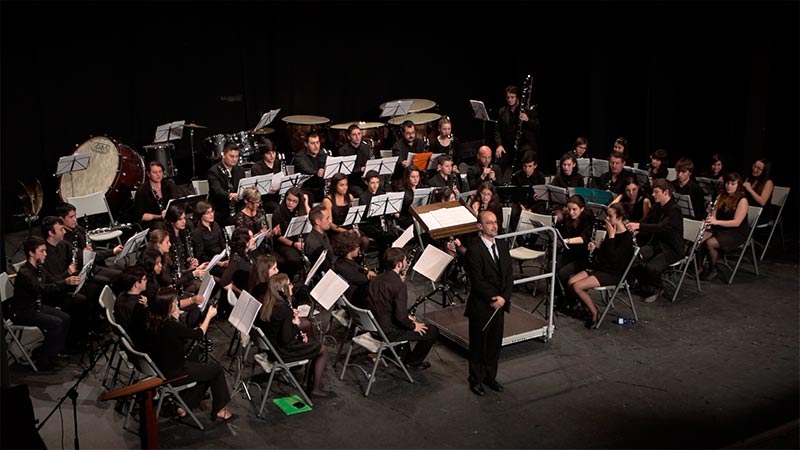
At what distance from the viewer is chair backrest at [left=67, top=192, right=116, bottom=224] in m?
10.2

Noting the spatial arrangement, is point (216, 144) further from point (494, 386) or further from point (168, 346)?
point (494, 386)

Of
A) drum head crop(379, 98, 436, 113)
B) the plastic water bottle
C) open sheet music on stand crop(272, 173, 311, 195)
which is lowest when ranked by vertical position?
the plastic water bottle

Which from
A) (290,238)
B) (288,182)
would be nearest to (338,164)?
(288,182)

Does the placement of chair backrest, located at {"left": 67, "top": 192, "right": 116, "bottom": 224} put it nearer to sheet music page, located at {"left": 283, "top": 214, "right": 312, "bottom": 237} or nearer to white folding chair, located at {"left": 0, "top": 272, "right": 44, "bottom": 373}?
white folding chair, located at {"left": 0, "top": 272, "right": 44, "bottom": 373}

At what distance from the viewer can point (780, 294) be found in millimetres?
9477

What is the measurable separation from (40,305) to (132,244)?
1048 mm

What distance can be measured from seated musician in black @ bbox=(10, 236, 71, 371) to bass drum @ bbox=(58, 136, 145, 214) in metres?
3.24

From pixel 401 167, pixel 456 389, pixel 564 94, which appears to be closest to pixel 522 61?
pixel 564 94

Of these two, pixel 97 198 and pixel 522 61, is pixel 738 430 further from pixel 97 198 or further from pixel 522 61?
pixel 522 61

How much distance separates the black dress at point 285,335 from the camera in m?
6.74

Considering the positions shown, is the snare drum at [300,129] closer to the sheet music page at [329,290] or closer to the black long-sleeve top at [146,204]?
the black long-sleeve top at [146,204]

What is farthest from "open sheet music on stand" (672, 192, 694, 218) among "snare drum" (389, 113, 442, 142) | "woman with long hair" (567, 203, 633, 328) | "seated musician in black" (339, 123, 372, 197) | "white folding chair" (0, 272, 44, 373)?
"white folding chair" (0, 272, 44, 373)

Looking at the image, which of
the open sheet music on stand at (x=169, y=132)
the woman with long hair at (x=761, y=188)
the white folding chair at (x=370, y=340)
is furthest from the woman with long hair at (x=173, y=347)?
the woman with long hair at (x=761, y=188)

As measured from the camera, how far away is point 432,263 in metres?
7.79
